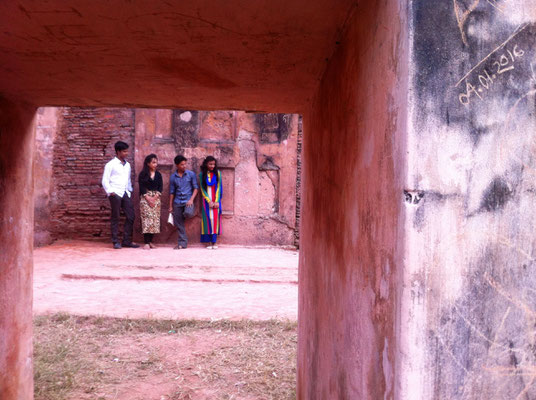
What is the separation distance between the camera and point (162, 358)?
11.5ft

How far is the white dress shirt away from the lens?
836cm

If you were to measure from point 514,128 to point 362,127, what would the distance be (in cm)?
37

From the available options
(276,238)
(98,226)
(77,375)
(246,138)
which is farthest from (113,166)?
(77,375)

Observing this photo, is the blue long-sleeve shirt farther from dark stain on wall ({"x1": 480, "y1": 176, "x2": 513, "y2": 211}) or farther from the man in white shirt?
dark stain on wall ({"x1": 480, "y1": 176, "x2": 513, "y2": 211})

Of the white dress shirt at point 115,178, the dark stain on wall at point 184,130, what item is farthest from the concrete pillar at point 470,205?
the dark stain on wall at point 184,130

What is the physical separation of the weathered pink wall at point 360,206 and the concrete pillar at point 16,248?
1.65 metres

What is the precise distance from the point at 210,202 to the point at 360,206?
779cm

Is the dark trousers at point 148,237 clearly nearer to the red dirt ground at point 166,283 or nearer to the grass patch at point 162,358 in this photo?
the red dirt ground at point 166,283

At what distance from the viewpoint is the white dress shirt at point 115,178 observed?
27.4 ft

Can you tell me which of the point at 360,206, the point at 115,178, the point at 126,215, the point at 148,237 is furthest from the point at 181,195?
the point at 360,206

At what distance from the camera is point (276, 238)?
913 cm

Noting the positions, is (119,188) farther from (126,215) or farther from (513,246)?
(513,246)

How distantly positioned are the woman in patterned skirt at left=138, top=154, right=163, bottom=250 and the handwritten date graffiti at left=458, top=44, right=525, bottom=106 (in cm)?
824

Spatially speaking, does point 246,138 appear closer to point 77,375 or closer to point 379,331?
point 77,375
